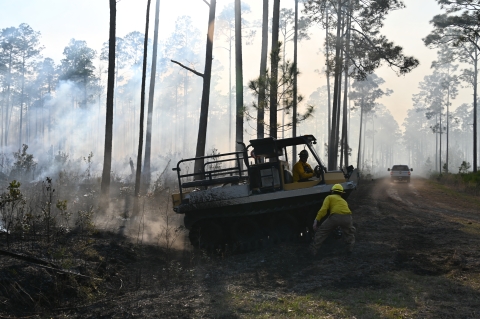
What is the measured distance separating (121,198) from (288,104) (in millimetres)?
8259

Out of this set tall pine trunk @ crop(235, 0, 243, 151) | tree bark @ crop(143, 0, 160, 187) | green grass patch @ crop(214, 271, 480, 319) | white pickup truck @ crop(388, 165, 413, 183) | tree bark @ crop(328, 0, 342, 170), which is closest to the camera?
green grass patch @ crop(214, 271, 480, 319)

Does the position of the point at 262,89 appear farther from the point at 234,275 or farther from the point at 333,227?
the point at 234,275

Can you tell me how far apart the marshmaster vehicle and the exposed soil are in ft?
2.26

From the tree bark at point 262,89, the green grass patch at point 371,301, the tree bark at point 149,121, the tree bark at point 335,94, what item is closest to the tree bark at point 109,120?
the tree bark at point 262,89

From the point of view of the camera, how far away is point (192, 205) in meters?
12.0

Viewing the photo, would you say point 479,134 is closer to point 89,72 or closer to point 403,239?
point 89,72

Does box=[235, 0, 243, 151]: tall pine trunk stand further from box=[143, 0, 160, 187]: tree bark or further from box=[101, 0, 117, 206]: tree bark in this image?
box=[143, 0, 160, 187]: tree bark

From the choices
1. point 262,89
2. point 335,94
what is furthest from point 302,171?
point 335,94

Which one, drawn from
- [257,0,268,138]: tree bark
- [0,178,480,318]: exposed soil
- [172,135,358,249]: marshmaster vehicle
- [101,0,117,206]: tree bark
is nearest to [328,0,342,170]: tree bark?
[257,0,268,138]: tree bark

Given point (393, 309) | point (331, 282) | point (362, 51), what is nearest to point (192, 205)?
point (331, 282)

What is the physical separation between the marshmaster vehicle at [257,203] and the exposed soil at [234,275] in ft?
2.26

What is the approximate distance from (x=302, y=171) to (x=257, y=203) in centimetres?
151

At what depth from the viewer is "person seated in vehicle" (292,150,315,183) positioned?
41.1ft

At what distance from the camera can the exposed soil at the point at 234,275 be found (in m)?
6.83
